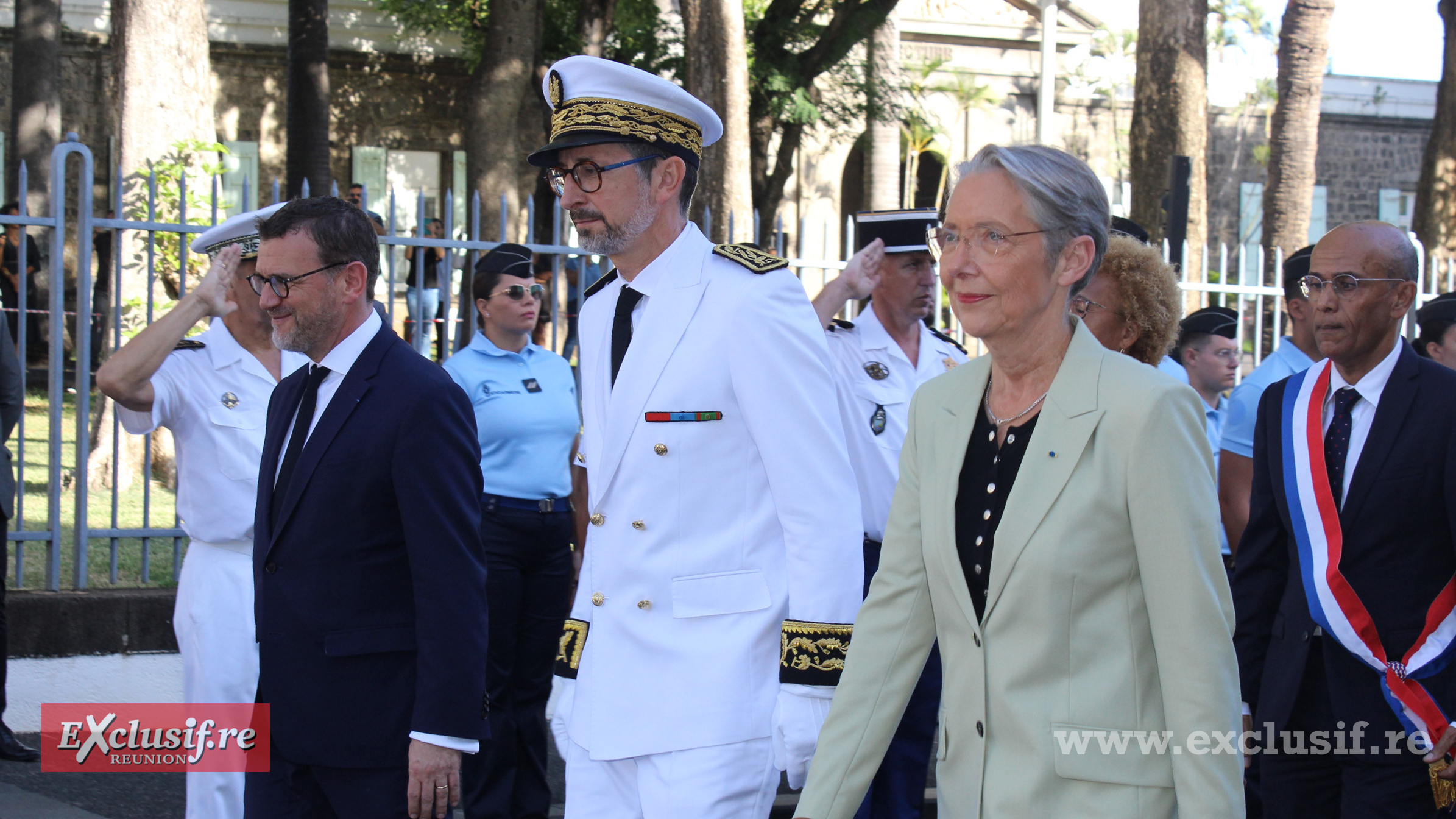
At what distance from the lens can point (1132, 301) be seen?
10.3 feet

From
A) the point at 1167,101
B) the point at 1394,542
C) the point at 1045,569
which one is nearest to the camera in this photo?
the point at 1045,569

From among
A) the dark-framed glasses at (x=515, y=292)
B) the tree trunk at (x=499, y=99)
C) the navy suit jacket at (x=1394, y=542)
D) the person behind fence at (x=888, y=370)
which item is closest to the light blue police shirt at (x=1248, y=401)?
the person behind fence at (x=888, y=370)

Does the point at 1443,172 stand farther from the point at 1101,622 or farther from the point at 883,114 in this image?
the point at 1101,622

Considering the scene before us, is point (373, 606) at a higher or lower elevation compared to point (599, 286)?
lower

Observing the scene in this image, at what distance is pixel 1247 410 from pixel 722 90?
653cm

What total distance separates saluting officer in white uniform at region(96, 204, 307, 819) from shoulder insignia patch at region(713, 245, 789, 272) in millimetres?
1717

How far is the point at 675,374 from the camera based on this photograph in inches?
112

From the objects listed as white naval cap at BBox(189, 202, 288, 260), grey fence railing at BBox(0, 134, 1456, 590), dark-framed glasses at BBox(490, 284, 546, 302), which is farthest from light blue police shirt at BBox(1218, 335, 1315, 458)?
white naval cap at BBox(189, 202, 288, 260)

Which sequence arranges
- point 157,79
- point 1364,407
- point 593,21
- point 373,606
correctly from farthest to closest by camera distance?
point 593,21, point 157,79, point 1364,407, point 373,606

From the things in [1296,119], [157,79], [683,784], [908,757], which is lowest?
[908,757]

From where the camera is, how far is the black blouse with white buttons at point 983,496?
224cm

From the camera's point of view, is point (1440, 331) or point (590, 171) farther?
point (1440, 331)

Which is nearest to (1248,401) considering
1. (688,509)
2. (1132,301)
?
(1132,301)

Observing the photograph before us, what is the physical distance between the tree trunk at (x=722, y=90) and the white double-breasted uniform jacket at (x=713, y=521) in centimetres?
698
